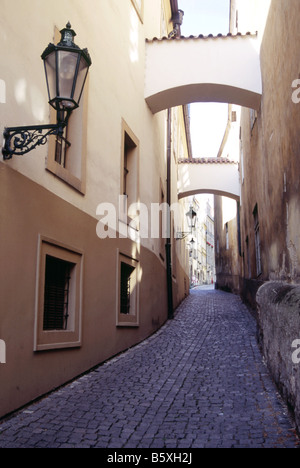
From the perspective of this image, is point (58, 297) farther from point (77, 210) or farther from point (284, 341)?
point (284, 341)

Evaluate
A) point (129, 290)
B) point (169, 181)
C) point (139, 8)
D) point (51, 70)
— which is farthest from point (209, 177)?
point (51, 70)

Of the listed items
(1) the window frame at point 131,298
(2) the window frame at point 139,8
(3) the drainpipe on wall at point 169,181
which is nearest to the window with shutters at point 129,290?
(1) the window frame at point 131,298

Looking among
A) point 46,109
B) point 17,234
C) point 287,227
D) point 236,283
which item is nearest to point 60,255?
point 17,234

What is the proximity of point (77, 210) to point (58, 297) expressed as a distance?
3.98 ft

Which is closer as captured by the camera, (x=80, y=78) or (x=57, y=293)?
(x=80, y=78)

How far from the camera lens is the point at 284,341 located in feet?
15.4

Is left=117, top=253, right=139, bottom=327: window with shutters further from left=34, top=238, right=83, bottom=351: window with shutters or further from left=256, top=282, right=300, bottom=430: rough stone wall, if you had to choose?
left=256, top=282, right=300, bottom=430: rough stone wall

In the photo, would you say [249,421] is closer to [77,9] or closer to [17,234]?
[17,234]

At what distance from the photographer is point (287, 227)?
7.15 m

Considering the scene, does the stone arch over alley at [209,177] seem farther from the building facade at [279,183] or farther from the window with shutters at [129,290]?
the window with shutters at [129,290]

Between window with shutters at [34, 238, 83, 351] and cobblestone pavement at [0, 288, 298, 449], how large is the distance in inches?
23.9

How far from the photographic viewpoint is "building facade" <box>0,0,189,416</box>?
4.61 m
